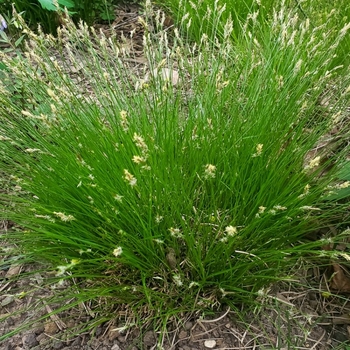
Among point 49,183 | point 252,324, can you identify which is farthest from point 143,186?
point 252,324

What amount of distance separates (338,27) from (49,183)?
68.0 inches

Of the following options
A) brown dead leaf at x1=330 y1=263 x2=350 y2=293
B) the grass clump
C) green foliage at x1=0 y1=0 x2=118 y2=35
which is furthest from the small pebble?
green foliage at x1=0 y1=0 x2=118 y2=35

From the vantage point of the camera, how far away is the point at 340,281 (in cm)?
147

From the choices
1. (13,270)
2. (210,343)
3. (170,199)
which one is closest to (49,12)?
(13,270)

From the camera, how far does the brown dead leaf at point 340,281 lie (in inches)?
57.4

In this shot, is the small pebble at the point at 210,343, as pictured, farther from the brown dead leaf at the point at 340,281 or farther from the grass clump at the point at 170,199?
the brown dead leaf at the point at 340,281

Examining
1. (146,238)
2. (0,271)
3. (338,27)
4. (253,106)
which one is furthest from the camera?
(338,27)

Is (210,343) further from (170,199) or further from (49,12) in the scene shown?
(49,12)

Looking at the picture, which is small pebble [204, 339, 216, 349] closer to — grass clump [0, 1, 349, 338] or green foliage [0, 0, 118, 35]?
grass clump [0, 1, 349, 338]

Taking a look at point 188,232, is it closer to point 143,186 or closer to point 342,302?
point 143,186

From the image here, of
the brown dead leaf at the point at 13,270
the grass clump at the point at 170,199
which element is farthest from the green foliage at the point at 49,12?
the brown dead leaf at the point at 13,270

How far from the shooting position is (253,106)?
1.44m

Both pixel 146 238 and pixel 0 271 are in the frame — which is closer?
pixel 146 238

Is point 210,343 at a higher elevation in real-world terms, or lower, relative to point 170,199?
lower
